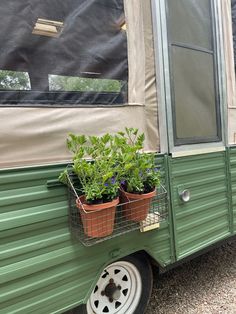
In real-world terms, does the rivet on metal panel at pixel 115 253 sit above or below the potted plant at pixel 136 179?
below

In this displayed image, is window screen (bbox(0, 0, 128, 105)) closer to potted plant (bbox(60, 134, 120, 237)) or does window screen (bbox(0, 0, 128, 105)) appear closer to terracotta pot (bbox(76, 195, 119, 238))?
potted plant (bbox(60, 134, 120, 237))

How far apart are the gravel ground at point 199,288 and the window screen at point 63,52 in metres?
1.54

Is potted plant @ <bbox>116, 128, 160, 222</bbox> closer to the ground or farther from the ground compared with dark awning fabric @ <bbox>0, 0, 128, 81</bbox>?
closer to the ground

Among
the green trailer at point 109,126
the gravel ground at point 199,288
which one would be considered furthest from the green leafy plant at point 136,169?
the gravel ground at point 199,288

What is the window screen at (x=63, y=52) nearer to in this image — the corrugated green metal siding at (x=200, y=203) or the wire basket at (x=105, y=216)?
the wire basket at (x=105, y=216)

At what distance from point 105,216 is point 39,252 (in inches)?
15.8

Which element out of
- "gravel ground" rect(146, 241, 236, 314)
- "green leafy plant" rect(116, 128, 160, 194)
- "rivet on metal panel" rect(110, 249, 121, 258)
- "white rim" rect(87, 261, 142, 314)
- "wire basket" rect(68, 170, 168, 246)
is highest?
"green leafy plant" rect(116, 128, 160, 194)

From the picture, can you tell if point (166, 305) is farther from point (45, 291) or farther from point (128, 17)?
point (128, 17)

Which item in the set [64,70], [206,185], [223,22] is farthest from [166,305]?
[223,22]

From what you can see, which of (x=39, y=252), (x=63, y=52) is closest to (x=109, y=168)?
(x=39, y=252)

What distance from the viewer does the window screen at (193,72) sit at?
214cm

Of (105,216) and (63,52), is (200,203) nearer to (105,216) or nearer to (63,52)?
(105,216)

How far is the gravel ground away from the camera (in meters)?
2.30

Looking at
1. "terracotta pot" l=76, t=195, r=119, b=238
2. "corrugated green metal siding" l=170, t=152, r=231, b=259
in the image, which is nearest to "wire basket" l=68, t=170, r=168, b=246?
"terracotta pot" l=76, t=195, r=119, b=238
